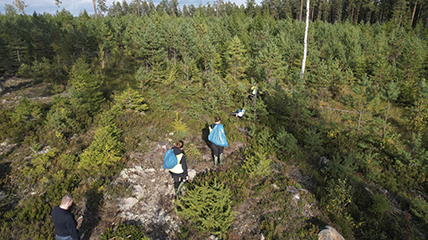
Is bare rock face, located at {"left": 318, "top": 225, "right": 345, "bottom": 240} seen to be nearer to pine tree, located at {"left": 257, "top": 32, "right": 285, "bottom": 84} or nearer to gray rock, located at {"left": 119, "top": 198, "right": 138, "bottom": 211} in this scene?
gray rock, located at {"left": 119, "top": 198, "right": 138, "bottom": 211}

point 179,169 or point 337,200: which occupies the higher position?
point 179,169

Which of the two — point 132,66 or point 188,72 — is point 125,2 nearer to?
point 132,66

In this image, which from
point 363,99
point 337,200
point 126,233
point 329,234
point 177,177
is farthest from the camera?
point 363,99

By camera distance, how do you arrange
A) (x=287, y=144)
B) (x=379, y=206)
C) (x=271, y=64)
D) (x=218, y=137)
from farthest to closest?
(x=271, y=64) → (x=287, y=144) → (x=218, y=137) → (x=379, y=206)

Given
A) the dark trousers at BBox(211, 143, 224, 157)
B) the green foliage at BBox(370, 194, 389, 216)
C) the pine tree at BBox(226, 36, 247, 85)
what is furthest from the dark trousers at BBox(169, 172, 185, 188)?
the pine tree at BBox(226, 36, 247, 85)

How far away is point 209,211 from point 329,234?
3.14 m

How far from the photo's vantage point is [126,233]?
5.12 m

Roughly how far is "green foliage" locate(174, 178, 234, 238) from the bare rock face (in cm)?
233

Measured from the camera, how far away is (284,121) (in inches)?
517

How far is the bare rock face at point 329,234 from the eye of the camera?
5551 mm

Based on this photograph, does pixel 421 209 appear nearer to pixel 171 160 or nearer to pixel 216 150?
pixel 216 150

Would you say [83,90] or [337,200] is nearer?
[337,200]

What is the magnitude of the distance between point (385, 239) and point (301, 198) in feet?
7.76

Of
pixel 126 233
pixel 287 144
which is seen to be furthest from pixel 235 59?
pixel 126 233
